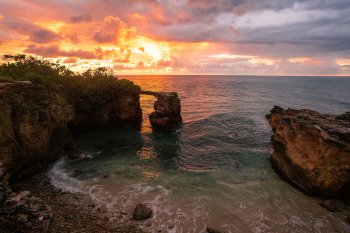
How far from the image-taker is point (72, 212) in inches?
→ 656

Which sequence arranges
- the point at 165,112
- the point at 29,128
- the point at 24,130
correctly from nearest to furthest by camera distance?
the point at 24,130 < the point at 29,128 < the point at 165,112

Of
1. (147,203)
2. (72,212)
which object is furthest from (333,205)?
(72,212)

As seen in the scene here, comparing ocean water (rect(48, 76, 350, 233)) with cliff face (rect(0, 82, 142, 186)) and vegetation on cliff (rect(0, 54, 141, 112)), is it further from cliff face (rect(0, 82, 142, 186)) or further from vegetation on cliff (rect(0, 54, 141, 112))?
vegetation on cliff (rect(0, 54, 141, 112))

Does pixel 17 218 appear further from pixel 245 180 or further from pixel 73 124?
Result: pixel 73 124

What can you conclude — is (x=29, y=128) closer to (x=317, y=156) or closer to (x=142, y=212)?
(x=142, y=212)

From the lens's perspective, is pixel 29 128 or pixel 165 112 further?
pixel 165 112

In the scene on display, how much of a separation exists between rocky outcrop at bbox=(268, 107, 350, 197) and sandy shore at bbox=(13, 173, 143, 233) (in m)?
15.7

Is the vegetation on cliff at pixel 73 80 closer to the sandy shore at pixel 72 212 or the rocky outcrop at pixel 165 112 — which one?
the rocky outcrop at pixel 165 112

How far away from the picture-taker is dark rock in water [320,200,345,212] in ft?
59.9

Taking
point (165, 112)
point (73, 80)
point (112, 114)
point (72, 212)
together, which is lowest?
point (72, 212)

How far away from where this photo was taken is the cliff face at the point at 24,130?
1938 cm

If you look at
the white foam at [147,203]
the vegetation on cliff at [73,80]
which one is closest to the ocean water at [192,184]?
the white foam at [147,203]

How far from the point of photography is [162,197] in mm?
19438

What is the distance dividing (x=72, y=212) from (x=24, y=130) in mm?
9906
